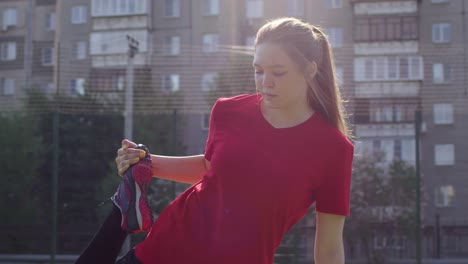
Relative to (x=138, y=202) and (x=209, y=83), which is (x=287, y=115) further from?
(x=209, y=83)

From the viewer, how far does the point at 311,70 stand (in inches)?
85.6

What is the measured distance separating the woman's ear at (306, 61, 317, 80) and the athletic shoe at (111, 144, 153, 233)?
2.02 ft

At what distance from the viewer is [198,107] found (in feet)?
38.8

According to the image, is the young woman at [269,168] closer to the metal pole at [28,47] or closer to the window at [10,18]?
the metal pole at [28,47]

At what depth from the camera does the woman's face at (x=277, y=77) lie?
210cm

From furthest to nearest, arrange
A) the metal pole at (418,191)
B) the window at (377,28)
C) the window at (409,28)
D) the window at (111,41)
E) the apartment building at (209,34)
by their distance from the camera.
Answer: the window at (111,41)
the window at (377,28)
the window at (409,28)
the apartment building at (209,34)
the metal pole at (418,191)

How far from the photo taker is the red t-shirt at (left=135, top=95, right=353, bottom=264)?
1993mm

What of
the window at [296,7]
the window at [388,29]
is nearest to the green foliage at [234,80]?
the window at [388,29]

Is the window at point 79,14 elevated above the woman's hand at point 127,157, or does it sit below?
above

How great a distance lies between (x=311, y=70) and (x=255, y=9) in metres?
27.1

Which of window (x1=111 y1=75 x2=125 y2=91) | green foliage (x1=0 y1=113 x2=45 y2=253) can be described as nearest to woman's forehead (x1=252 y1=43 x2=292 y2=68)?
green foliage (x1=0 y1=113 x2=45 y2=253)

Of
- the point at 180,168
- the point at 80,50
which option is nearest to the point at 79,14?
the point at 80,50

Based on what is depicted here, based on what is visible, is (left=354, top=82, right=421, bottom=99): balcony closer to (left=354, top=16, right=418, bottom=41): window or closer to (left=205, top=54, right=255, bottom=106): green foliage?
(left=354, top=16, right=418, bottom=41): window

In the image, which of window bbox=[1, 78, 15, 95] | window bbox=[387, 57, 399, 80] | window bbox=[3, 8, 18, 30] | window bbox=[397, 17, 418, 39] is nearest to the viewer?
window bbox=[387, 57, 399, 80]
